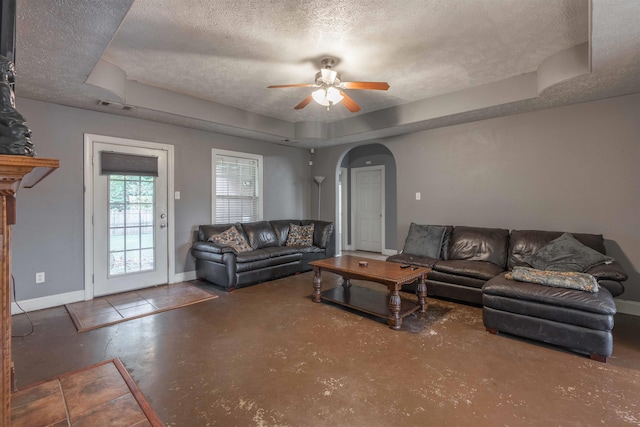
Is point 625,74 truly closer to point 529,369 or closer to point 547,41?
point 547,41

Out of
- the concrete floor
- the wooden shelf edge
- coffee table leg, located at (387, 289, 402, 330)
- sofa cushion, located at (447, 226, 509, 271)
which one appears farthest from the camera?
sofa cushion, located at (447, 226, 509, 271)

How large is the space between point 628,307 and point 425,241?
2.28 m

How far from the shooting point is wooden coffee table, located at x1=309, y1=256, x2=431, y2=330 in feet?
9.87

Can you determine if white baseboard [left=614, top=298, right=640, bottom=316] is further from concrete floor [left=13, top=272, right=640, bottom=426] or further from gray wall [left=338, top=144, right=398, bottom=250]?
gray wall [left=338, top=144, right=398, bottom=250]

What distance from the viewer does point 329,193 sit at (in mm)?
6582

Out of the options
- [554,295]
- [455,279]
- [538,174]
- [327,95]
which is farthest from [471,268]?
[327,95]

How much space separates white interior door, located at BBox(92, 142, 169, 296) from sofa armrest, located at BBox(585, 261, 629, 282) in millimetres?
5264

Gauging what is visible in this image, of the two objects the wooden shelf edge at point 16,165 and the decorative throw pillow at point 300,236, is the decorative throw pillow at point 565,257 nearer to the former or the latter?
the decorative throw pillow at point 300,236

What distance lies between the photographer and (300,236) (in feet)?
18.6

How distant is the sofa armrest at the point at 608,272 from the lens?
281 cm

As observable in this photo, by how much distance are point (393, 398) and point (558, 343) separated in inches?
64.7

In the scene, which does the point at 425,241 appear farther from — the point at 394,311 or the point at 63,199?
the point at 63,199

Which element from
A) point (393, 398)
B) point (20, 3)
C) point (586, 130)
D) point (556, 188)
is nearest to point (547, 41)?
point (586, 130)

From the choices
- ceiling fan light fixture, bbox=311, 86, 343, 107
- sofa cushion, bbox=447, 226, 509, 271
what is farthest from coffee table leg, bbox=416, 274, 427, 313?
ceiling fan light fixture, bbox=311, 86, 343, 107
